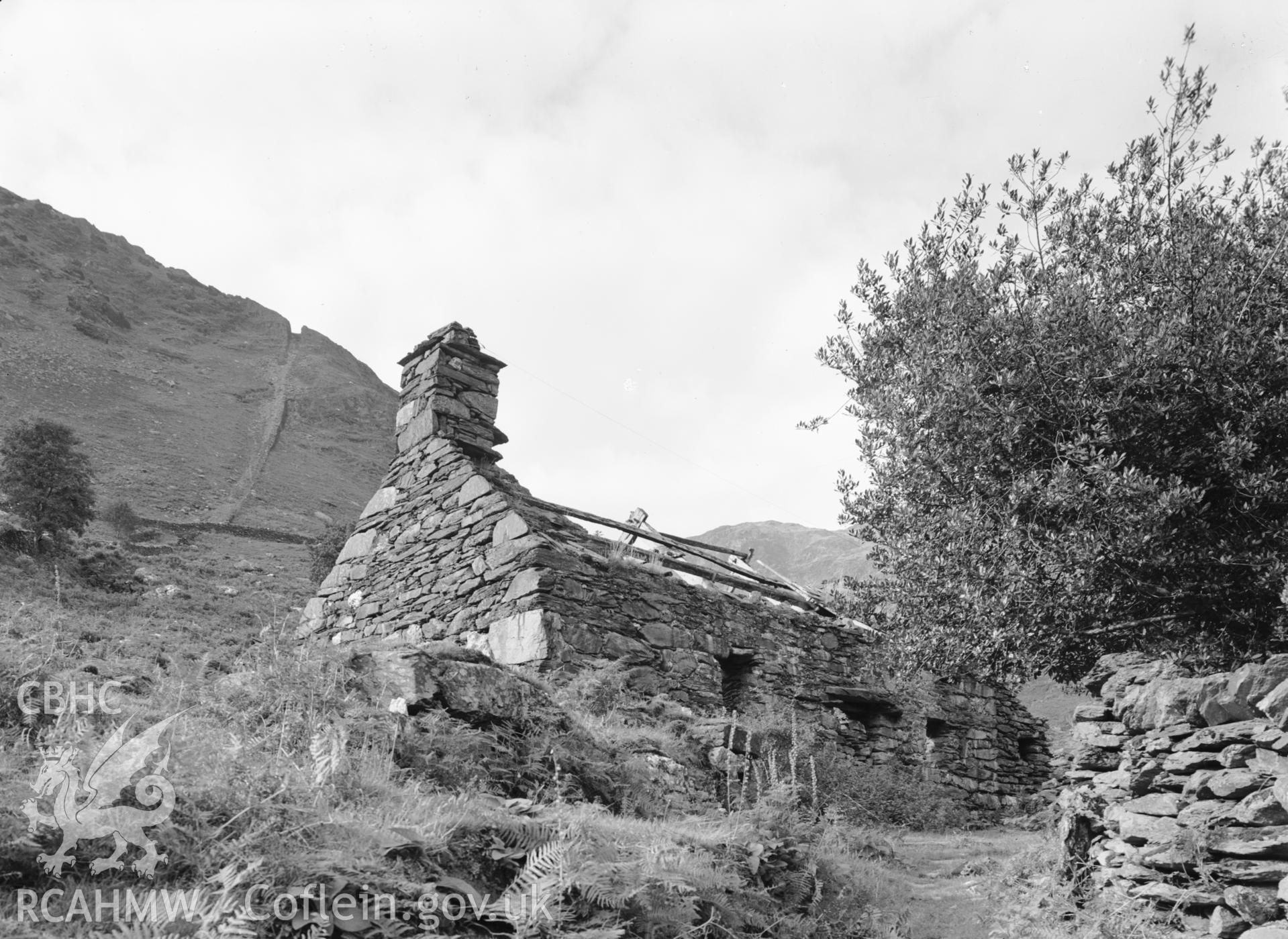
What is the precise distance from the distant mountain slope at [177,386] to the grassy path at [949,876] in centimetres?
4953

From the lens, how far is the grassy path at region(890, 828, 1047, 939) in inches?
223

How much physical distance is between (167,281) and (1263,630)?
12575 cm

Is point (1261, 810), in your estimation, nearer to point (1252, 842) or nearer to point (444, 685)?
point (1252, 842)

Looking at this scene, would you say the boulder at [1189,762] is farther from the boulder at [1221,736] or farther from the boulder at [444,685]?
the boulder at [444,685]

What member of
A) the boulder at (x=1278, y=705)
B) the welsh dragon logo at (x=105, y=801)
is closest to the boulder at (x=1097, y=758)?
the boulder at (x=1278, y=705)

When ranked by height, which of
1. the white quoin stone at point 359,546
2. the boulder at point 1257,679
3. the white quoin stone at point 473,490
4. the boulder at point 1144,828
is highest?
the white quoin stone at point 473,490

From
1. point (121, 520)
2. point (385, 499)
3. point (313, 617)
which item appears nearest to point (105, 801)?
point (385, 499)

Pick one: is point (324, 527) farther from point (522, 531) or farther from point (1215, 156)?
point (1215, 156)

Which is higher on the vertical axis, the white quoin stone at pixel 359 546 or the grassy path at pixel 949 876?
the white quoin stone at pixel 359 546

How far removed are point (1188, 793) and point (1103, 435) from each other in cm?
254

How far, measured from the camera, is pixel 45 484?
102ft

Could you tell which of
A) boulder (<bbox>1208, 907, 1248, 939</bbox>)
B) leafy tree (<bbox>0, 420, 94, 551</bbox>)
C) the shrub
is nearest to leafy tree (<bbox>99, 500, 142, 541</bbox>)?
leafy tree (<bbox>0, 420, 94, 551</bbox>)

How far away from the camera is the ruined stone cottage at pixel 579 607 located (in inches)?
363

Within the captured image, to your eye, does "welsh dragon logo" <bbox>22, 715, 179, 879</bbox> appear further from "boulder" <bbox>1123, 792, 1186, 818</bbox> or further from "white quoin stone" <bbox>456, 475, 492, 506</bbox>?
"white quoin stone" <bbox>456, 475, 492, 506</bbox>
